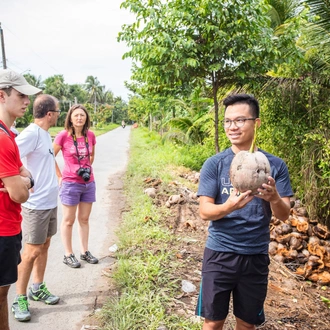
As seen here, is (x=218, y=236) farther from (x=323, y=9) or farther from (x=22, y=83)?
(x=323, y=9)

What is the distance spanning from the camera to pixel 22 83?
224 centimetres

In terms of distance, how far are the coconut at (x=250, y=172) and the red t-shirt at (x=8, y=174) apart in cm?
137

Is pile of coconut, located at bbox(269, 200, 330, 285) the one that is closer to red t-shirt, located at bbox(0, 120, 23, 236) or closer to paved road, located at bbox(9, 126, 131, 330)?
paved road, located at bbox(9, 126, 131, 330)

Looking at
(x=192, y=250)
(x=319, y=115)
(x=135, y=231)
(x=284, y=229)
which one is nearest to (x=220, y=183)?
(x=192, y=250)

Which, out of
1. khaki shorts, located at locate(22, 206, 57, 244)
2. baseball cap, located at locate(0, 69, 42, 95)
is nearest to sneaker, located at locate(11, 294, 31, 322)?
khaki shorts, located at locate(22, 206, 57, 244)

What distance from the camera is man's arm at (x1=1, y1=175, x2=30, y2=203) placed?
204 cm

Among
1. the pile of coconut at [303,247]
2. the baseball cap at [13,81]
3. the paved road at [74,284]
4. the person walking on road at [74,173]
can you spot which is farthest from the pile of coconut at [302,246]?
the baseball cap at [13,81]

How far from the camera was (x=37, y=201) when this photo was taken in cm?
296

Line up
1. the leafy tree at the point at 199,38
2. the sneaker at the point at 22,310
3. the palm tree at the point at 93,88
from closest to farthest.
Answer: the sneaker at the point at 22,310 < the leafy tree at the point at 199,38 < the palm tree at the point at 93,88

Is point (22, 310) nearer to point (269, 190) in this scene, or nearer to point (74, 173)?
point (74, 173)

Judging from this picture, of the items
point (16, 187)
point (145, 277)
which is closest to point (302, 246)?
point (145, 277)

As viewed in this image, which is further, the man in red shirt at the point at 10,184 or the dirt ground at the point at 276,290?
the dirt ground at the point at 276,290

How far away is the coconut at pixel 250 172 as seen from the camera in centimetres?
170

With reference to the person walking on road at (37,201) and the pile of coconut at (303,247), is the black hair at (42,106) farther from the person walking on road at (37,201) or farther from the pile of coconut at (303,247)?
the pile of coconut at (303,247)
